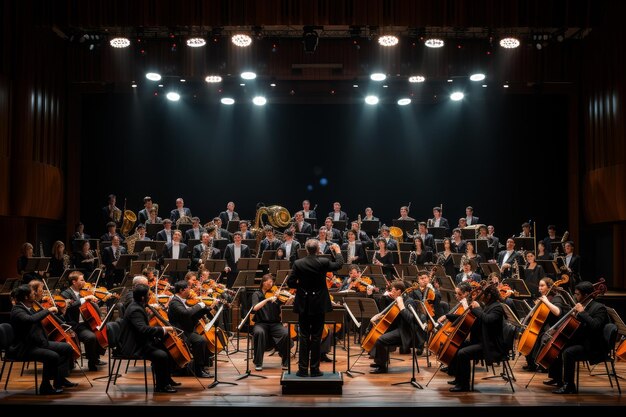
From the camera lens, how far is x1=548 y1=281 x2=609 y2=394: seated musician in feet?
25.7

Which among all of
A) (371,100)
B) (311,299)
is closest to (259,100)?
(371,100)

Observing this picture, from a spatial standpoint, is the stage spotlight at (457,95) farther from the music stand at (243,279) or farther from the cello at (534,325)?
the cello at (534,325)

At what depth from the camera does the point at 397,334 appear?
9.26 metres

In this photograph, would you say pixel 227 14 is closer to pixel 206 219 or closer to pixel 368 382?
pixel 206 219

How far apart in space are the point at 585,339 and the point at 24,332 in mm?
6458

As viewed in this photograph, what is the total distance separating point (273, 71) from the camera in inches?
664

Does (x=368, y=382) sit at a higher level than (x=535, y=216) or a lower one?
lower

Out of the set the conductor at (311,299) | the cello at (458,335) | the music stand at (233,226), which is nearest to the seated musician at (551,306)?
the cello at (458,335)

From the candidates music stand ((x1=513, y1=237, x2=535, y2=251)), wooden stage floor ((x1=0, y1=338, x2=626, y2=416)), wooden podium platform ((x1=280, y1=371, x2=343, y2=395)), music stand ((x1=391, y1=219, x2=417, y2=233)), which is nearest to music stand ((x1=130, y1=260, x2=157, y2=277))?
wooden stage floor ((x1=0, y1=338, x2=626, y2=416))

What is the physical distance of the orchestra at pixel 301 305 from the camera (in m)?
8.02

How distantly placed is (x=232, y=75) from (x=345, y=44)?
9.37 feet

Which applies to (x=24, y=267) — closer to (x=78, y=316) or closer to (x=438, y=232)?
(x=78, y=316)

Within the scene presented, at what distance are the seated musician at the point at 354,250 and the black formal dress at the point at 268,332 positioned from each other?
373 cm
